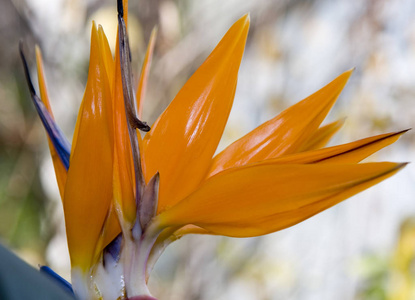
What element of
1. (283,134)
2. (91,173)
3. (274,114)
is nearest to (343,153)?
(283,134)

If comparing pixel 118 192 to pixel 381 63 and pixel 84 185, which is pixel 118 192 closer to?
pixel 84 185

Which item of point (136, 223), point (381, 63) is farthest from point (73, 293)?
point (381, 63)

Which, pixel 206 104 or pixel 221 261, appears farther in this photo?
pixel 221 261

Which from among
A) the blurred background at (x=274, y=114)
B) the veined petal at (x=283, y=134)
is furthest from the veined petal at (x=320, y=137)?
the blurred background at (x=274, y=114)

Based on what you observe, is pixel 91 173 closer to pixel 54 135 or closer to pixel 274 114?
pixel 54 135

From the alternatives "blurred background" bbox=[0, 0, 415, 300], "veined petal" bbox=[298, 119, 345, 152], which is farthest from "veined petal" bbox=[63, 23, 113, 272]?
"blurred background" bbox=[0, 0, 415, 300]

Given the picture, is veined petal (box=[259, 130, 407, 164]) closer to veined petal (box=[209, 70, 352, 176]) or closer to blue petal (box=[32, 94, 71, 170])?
veined petal (box=[209, 70, 352, 176])
